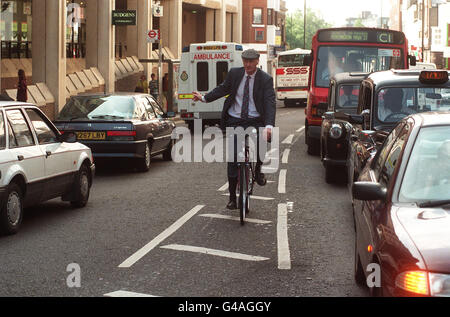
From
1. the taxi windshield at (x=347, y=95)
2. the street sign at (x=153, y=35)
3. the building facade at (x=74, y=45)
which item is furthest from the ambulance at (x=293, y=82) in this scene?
the taxi windshield at (x=347, y=95)

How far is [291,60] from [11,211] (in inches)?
1861

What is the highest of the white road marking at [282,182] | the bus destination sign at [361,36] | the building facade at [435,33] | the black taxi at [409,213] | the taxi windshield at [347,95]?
the building facade at [435,33]

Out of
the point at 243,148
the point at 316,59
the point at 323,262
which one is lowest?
the point at 323,262

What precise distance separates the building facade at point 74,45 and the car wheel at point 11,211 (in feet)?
57.2

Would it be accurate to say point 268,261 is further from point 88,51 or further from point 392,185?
point 88,51

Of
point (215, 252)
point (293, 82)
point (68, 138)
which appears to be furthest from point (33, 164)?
point (293, 82)

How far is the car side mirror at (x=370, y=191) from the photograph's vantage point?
5.22 m

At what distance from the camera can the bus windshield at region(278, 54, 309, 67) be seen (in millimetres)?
54750

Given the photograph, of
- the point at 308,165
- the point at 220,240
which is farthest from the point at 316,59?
the point at 220,240

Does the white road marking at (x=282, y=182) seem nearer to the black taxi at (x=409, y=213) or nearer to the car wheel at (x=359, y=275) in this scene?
the car wheel at (x=359, y=275)

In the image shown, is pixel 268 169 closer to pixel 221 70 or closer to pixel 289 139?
pixel 289 139

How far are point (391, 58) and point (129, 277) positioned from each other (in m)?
15.0

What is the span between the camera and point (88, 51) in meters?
36.3

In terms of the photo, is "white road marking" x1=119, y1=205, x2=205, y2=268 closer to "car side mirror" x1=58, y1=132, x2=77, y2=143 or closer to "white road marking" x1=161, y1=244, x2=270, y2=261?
"white road marking" x1=161, y1=244, x2=270, y2=261
